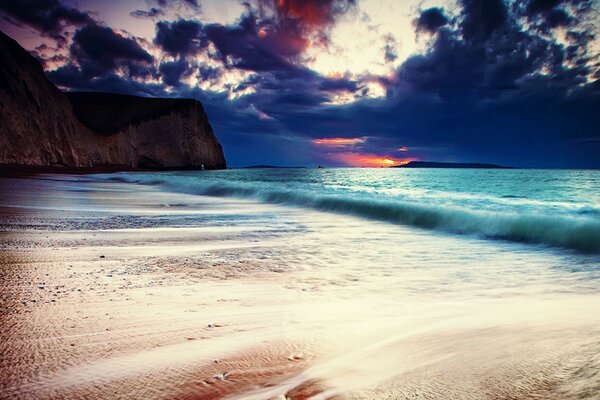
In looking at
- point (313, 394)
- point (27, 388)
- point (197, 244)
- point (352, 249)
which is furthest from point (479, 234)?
point (27, 388)

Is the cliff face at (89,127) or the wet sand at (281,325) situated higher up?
the cliff face at (89,127)

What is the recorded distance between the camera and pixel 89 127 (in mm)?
60750

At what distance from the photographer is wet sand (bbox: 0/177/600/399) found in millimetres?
1547

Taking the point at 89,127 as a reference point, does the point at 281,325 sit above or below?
below

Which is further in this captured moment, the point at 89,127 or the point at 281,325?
the point at 89,127

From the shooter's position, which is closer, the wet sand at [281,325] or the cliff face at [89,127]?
the wet sand at [281,325]

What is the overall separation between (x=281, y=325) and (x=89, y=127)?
224 feet

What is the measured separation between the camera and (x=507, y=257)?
521 centimetres

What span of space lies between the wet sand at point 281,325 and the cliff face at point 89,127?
4111 cm

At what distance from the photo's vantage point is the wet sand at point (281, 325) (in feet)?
5.08

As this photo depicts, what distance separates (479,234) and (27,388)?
24.9ft

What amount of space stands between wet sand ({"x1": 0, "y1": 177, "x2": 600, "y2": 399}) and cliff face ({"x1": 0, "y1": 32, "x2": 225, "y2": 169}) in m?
41.1

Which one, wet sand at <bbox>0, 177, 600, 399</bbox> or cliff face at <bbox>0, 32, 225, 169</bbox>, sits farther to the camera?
cliff face at <bbox>0, 32, 225, 169</bbox>

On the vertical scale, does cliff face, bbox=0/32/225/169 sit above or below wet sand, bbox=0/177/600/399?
above
